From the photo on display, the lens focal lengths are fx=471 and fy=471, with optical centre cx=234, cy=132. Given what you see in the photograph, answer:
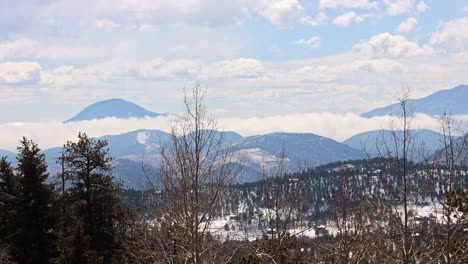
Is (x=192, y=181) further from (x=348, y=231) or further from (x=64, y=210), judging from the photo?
(x=64, y=210)

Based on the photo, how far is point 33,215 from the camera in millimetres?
25500

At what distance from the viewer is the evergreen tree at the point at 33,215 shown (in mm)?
24938

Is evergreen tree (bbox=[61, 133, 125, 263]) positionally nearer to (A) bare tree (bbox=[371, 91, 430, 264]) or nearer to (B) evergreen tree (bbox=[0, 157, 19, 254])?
(B) evergreen tree (bbox=[0, 157, 19, 254])

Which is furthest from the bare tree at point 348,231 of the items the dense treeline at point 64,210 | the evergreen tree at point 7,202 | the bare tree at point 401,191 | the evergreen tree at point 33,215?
A: the evergreen tree at point 7,202

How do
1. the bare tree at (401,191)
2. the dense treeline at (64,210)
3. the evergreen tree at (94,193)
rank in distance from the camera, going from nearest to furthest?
1. the bare tree at (401,191)
2. the dense treeline at (64,210)
3. the evergreen tree at (94,193)

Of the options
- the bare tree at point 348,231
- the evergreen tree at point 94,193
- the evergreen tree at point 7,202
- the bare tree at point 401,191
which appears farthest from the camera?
the evergreen tree at point 94,193

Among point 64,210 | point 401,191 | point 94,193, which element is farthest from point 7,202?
point 401,191

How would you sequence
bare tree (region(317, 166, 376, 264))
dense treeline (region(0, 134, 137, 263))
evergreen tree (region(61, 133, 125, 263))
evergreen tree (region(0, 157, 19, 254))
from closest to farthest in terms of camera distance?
bare tree (region(317, 166, 376, 264)) → dense treeline (region(0, 134, 137, 263)) → evergreen tree (region(0, 157, 19, 254)) → evergreen tree (region(61, 133, 125, 263))

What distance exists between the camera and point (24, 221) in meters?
25.2

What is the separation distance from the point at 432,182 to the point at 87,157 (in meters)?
22.4

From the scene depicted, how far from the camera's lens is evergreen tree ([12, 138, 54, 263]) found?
24.9 meters

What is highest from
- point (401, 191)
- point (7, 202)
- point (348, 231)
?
point (401, 191)

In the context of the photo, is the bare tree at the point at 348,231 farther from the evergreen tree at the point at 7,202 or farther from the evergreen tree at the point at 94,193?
the evergreen tree at the point at 94,193

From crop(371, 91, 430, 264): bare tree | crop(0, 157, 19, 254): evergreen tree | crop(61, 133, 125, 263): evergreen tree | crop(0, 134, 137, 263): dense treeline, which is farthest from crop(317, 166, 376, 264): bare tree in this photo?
crop(61, 133, 125, 263): evergreen tree
